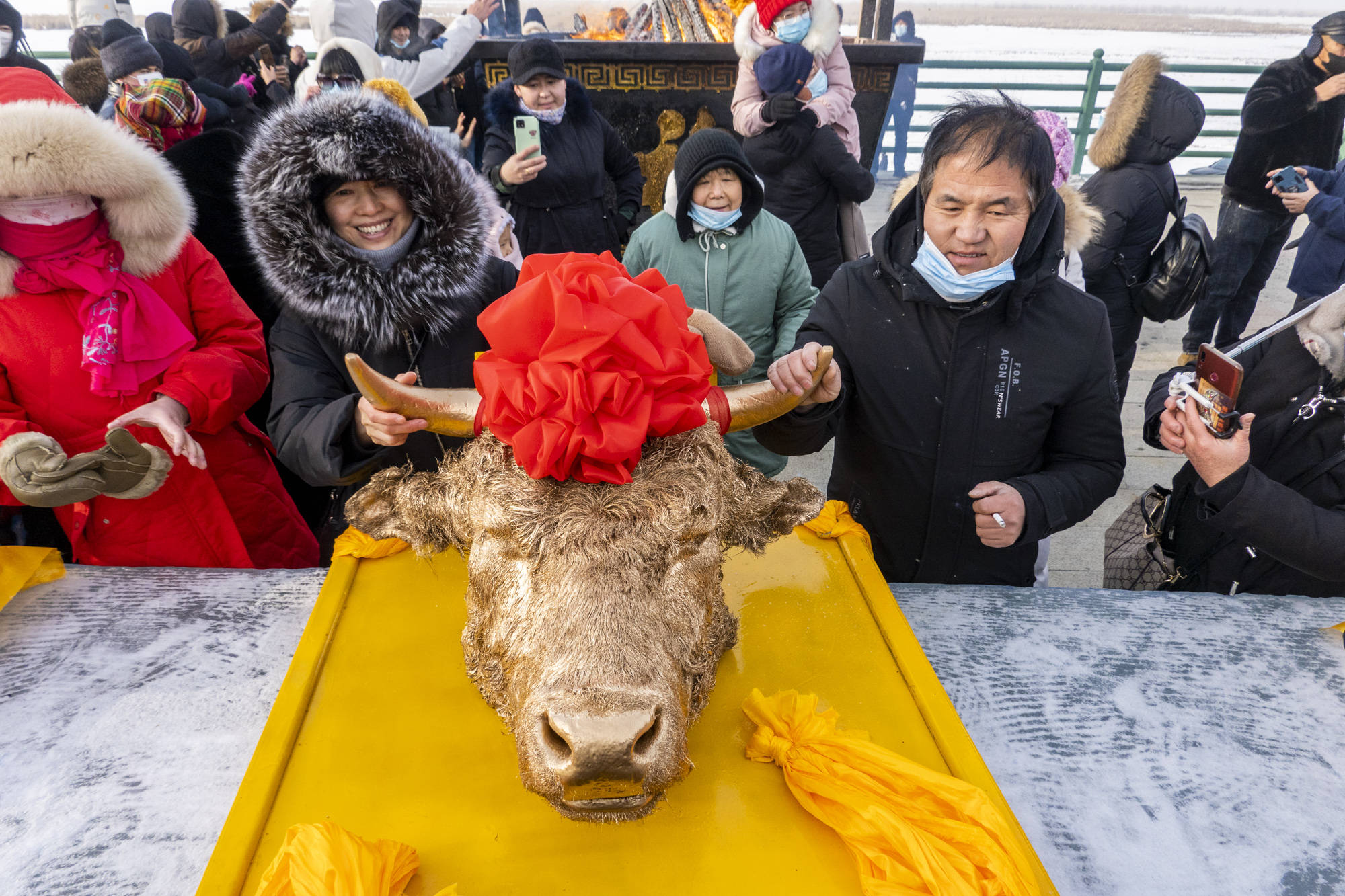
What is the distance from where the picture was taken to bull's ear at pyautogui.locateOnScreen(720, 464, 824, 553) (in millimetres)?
2086

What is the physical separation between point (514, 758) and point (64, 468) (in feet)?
5.36

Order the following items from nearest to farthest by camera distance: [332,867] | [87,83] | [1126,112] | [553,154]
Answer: [332,867], [1126,112], [553,154], [87,83]

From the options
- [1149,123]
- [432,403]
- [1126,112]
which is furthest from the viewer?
[1126,112]

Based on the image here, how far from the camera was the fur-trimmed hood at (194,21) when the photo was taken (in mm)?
6840

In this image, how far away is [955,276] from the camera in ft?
7.99

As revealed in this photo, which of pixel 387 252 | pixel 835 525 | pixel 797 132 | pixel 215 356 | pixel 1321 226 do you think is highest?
pixel 797 132

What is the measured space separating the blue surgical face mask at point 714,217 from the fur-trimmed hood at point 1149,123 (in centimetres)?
290

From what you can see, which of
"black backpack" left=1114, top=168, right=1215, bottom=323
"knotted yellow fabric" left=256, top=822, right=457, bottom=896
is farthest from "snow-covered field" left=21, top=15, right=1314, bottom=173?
"knotted yellow fabric" left=256, top=822, right=457, bottom=896

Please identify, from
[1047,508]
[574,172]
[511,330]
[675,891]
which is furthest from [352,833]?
[574,172]

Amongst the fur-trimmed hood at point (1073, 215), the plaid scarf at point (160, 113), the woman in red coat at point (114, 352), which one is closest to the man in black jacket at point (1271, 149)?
the fur-trimmed hood at point (1073, 215)

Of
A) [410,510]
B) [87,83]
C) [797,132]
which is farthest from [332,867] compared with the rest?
[87,83]

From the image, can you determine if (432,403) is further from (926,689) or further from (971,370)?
(971,370)

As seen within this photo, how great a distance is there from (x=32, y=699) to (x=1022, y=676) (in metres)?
2.74

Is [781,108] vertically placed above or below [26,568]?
above
